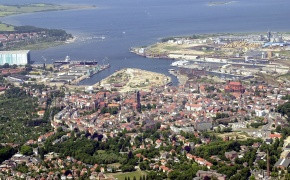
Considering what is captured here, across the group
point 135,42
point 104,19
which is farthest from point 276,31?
point 104,19

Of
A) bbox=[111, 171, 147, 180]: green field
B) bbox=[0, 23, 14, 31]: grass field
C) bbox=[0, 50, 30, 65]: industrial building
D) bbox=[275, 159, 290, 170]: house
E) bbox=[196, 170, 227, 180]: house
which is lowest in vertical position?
bbox=[111, 171, 147, 180]: green field

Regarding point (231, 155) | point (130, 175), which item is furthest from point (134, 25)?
point (130, 175)

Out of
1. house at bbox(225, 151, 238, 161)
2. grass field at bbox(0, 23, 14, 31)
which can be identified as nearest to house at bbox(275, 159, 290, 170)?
house at bbox(225, 151, 238, 161)

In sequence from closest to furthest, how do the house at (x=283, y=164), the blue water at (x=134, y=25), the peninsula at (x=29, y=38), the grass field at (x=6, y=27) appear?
1. the house at (x=283, y=164)
2. the blue water at (x=134, y=25)
3. the peninsula at (x=29, y=38)
4. the grass field at (x=6, y=27)

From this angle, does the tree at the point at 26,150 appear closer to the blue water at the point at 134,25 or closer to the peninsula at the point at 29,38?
the blue water at the point at 134,25

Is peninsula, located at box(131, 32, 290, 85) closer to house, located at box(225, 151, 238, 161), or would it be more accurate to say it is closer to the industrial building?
the industrial building

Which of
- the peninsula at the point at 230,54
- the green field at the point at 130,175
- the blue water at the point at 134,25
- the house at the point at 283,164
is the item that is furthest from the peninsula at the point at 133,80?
the house at the point at 283,164

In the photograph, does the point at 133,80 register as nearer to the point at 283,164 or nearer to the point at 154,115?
the point at 154,115
